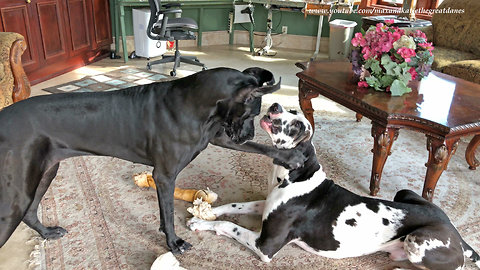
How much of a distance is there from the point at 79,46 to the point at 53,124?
3789mm

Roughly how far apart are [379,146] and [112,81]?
312cm

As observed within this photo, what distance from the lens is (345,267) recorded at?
1825 mm

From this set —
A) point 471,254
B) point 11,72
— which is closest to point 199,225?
point 471,254

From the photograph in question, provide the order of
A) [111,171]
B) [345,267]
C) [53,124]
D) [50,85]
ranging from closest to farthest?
[53,124] < [345,267] < [111,171] < [50,85]

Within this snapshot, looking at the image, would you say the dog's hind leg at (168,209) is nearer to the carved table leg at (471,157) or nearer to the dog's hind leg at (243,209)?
the dog's hind leg at (243,209)

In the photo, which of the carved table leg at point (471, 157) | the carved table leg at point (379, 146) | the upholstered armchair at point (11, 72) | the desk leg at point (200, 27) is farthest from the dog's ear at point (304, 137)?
the desk leg at point (200, 27)

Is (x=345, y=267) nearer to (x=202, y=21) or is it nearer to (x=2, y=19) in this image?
(x=2, y=19)

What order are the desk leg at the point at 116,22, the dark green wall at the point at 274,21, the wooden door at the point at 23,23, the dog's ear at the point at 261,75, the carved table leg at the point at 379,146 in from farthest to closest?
the dark green wall at the point at 274,21 → the desk leg at the point at 116,22 → the wooden door at the point at 23,23 → the carved table leg at the point at 379,146 → the dog's ear at the point at 261,75

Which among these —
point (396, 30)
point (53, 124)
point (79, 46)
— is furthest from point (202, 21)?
point (53, 124)

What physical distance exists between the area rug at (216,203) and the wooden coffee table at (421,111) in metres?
0.28

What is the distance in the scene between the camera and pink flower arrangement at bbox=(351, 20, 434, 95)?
8.13ft

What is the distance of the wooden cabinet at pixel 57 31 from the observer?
12.9 ft

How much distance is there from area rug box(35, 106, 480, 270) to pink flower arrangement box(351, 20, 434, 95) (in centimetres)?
61

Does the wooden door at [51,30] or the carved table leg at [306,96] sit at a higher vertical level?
the wooden door at [51,30]
